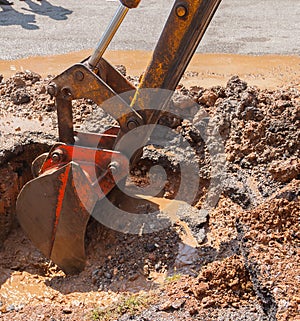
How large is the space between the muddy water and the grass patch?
12.5 feet

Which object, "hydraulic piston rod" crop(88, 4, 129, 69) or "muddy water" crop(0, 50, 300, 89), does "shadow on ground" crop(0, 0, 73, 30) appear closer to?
"muddy water" crop(0, 50, 300, 89)

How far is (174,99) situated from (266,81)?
2.11 m

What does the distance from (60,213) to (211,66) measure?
4485 millimetres

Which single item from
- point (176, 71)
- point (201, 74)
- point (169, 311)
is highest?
point (176, 71)

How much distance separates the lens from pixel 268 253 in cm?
321

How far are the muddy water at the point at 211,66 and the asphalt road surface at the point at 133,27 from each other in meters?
0.35

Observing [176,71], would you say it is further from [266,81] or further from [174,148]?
[266,81]

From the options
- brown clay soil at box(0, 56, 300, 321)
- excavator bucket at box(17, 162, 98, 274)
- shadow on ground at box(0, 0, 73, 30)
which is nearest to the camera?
brown clay soil at box(0, 56, 300, 321)

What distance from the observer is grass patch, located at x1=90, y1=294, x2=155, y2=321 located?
3.32m

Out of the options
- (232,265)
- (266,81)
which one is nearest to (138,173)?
(232,265)

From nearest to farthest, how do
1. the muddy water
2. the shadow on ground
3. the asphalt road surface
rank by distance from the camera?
the muddy water → the asphalt road surface → the shadow on ground

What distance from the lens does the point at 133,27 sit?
1019 centimetres

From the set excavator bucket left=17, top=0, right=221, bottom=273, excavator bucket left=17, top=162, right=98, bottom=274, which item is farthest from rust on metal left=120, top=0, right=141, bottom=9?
excavator bucket left=17, top=162, right=98, bottom=274

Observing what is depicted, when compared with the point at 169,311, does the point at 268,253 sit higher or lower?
higher
